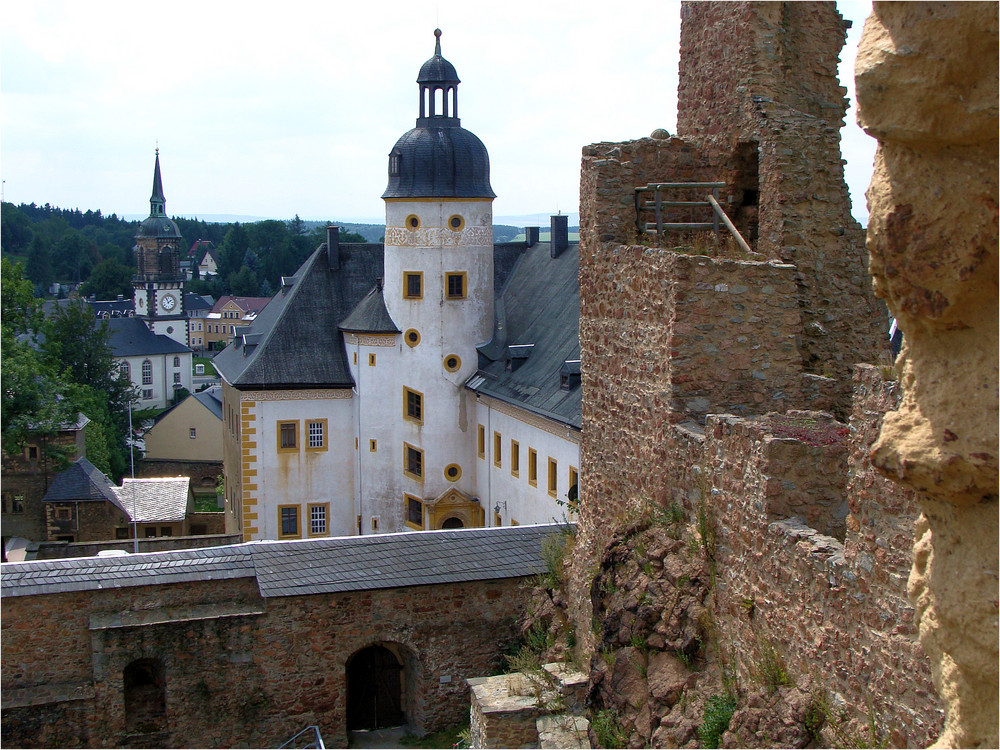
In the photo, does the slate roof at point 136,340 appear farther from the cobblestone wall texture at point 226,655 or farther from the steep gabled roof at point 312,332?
the cobblestone wall texture at point 226,655

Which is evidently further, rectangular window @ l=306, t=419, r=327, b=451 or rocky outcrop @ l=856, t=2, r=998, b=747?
rectangular window @ l=306, t=419, r=327, b=451

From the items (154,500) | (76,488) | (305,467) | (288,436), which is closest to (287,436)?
(288,436)

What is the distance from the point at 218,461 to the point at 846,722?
197 feet

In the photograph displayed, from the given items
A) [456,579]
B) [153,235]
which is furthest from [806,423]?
[153,235]

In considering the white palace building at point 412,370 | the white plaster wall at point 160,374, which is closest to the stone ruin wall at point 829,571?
the white palace building at point 412,370

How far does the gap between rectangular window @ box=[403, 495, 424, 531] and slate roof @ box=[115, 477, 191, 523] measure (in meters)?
12.6

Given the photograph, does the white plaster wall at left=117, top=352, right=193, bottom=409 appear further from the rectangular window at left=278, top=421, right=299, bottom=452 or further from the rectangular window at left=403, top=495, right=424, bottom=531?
the rectangular window at left=403, top=495, right=424, bottom=531

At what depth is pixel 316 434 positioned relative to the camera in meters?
36.0

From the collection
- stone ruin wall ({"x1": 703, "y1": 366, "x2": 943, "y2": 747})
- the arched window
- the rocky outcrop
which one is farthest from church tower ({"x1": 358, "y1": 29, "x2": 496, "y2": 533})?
the rocky outcrop

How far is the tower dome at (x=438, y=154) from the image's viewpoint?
111ft

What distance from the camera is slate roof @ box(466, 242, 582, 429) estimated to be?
29.0 metres

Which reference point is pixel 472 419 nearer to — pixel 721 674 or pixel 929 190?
pixel 721 674

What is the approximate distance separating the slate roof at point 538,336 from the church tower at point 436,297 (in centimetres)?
86

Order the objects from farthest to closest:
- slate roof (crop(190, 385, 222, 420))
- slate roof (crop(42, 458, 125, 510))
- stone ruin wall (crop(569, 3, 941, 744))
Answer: slate roof (crop(190, 385, 222, 420))
slate roof (crop(42, 458, 125, 510))
stone ruin wall (crop(569, 3, 941, 744))
